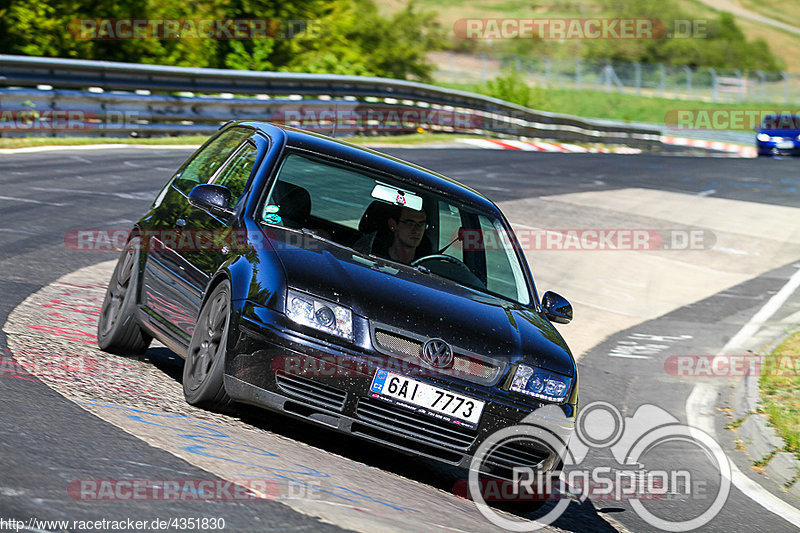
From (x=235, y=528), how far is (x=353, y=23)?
120ft

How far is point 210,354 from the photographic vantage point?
5703mm

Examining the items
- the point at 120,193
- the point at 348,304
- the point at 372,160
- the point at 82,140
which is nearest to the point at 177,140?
the point at 82,140

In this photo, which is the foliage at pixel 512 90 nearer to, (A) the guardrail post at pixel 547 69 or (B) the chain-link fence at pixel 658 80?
(B) the chain-link fence at pixel 658 80

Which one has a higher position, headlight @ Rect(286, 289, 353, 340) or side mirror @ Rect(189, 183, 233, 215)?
side mirror @ Rect(189, 183, 233, 215)

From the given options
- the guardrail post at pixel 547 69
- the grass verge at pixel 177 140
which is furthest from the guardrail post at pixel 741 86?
the grass verge at pixel 177 140

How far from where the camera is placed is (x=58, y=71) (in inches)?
750

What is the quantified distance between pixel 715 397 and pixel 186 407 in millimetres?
5640

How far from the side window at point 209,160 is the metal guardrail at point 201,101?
11746 millimetres

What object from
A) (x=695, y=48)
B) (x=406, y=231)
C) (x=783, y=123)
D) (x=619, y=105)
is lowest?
(x=619, y=105)

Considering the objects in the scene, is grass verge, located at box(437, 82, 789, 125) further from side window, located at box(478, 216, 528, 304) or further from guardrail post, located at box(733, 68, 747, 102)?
side window, located at box(478, 216, 528, 304)

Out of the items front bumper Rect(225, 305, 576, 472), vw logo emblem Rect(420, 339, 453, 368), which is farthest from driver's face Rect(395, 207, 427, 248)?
front bumper Rect(225, 305, 576, 472)

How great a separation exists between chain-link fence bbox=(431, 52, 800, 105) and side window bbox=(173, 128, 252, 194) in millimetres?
46471

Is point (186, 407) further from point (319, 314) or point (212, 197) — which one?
point (212, 197)

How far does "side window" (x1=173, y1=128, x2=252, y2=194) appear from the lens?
718 cm
